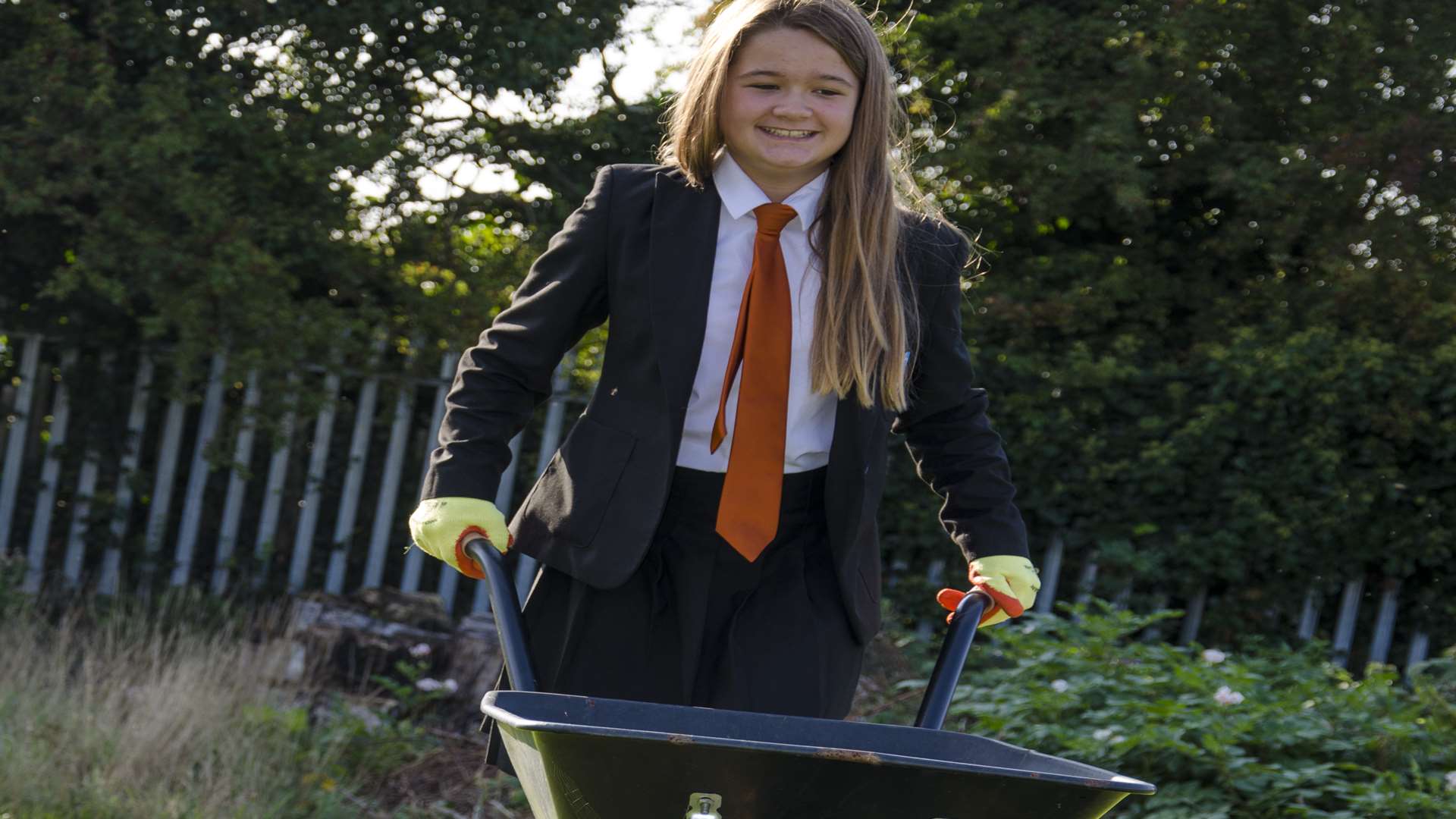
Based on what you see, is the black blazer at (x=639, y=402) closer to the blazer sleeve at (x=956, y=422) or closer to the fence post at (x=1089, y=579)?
the blazer sleeve at (x=956, y=422)

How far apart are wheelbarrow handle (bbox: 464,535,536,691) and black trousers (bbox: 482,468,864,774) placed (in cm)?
25

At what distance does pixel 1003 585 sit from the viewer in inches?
84.6

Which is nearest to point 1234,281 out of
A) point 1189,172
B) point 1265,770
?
point 1189,172

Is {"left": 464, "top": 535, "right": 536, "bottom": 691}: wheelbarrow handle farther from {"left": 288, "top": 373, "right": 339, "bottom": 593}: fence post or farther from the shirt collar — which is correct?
{"left": 288, "top": 373, "right": 339, "bottom": 593}: fence post

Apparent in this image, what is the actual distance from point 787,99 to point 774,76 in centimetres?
4

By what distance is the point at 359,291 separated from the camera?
19.9 feet

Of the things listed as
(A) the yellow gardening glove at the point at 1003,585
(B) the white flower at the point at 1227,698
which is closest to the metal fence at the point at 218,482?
(B) the white flower at the point at 1227,698

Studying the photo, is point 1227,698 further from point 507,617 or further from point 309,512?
point 309,512

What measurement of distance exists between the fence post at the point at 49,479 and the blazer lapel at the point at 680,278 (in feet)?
15.8

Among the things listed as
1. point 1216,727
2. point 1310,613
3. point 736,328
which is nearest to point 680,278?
point 736,328

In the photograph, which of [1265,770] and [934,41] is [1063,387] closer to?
[934,41]

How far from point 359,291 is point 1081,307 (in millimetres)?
3028

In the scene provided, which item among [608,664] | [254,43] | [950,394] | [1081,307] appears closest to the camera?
[608,664]

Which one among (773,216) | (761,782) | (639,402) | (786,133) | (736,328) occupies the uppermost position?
(786,133)
